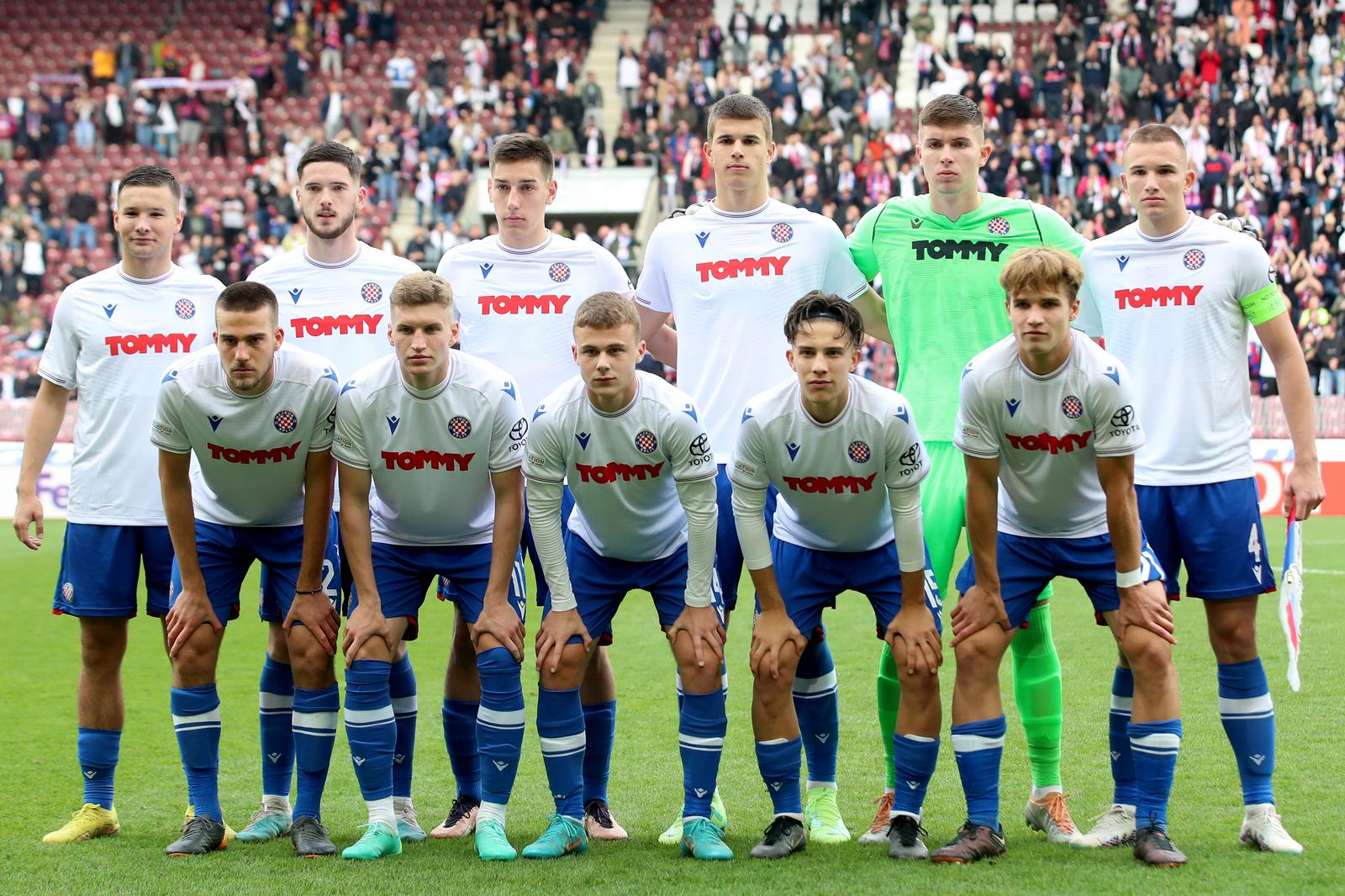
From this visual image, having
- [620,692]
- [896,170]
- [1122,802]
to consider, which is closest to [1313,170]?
[896,170]

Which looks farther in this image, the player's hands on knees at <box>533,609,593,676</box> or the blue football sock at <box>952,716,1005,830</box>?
the player's hands on knees at <box>533,609,593,676</box>

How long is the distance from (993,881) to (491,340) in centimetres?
272

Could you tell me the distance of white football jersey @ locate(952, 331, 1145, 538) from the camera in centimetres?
467

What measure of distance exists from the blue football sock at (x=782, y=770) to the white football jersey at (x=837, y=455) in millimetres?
726

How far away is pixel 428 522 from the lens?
5117mm

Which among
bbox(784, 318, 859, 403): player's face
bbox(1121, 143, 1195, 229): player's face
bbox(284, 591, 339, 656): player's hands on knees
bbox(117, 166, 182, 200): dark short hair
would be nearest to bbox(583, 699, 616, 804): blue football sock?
bbox(284, 591, 339, 656): player's hands on knees

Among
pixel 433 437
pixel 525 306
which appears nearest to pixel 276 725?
pixel 433 437

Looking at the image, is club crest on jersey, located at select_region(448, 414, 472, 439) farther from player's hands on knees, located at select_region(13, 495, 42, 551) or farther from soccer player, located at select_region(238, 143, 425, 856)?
player's hands on knees, located at select_region(13, 495, 42, 551)

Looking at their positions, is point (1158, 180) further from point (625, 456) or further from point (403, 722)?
point (403, 722)

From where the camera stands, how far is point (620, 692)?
7.96 m

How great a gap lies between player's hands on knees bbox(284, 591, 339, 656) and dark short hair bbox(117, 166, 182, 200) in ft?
5.55

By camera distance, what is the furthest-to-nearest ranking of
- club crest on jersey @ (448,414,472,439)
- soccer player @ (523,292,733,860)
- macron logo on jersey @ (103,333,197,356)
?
1. macron logo on jersey @ (103,333,197,356)
2. club crest on jersey @ (448,414,472,439)
3. soccer player @ (523,292,733,860)

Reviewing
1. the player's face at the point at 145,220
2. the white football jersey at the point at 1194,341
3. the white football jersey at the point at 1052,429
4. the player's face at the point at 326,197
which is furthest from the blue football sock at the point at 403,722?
the white football jersey at the point at 1194,341

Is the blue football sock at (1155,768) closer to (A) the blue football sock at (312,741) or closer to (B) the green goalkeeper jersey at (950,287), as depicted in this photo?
(B) the green goalkeeper jersey at (950,287)
